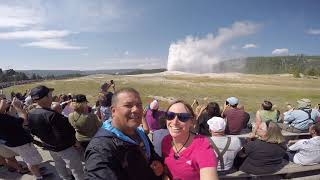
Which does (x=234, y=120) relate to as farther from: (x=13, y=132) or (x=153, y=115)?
(x=13, y=132)

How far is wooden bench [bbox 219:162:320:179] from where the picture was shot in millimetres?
6598

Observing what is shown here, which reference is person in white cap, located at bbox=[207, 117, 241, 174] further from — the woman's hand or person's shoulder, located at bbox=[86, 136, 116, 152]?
person's shoulder, located at bbox=[86, 136, 116, 152]

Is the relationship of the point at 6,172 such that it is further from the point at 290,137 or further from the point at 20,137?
the point at 290,137

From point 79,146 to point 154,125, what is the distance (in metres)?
2.93

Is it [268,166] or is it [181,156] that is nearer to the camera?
[181,156]

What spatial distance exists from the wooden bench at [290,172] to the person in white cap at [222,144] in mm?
181

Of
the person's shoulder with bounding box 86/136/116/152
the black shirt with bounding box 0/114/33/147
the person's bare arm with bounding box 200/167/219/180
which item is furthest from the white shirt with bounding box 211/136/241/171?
the black shirt with bounding box 0/114/33/147

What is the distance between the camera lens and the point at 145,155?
3.40 m

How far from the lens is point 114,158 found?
2951 millimetres

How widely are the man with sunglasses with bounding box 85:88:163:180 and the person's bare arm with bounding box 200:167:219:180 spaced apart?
1.45ft

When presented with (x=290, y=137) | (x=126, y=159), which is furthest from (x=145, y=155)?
(x=290, y=137)

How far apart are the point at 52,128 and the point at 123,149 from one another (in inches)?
134

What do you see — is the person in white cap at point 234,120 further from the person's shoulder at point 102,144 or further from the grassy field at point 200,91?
the grassy field at point 200,91

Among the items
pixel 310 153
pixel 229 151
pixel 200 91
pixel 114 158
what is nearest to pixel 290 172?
pixel 310 153
